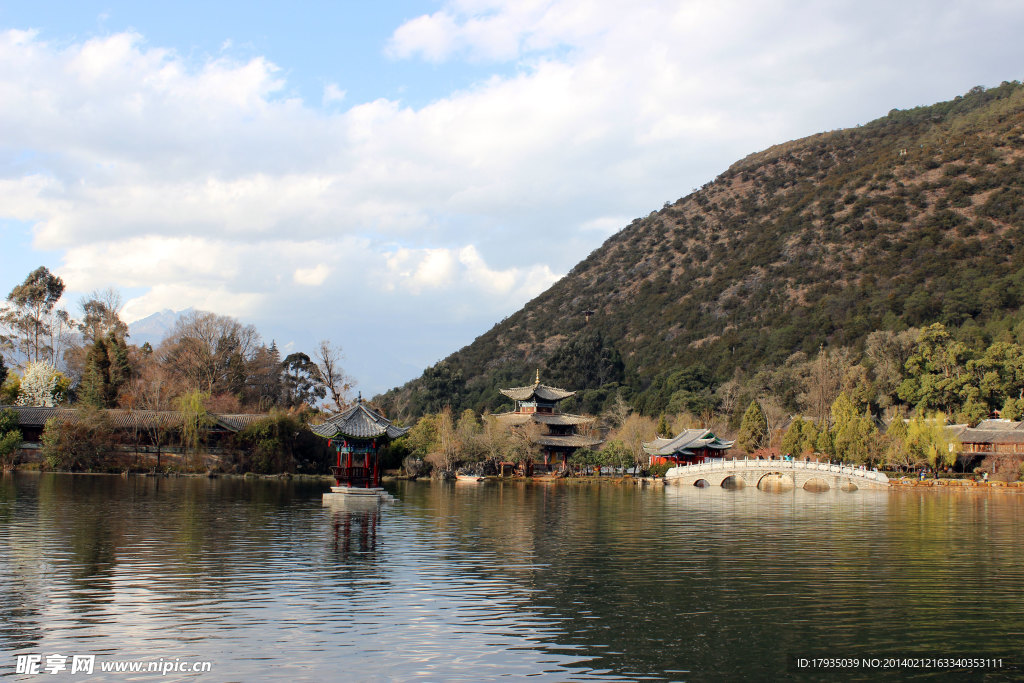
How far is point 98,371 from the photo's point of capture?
222ft

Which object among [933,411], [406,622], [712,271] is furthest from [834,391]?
[406,622]

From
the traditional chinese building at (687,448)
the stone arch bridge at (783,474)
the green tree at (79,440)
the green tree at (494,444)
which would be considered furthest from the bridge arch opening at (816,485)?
the green tree at (79,440)

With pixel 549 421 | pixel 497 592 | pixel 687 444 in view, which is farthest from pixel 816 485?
pixel 497 592

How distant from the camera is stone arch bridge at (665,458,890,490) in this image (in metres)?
55.7

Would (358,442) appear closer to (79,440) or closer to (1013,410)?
(79,440)

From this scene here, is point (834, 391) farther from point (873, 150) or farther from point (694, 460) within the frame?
point (873, 150)

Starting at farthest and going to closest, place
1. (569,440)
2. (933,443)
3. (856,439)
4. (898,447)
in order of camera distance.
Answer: (569,440) → (856,439) → (898,447) → (933,443)

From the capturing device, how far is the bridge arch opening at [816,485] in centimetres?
5799

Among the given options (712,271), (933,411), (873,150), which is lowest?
(933,411)

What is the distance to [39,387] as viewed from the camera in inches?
2751

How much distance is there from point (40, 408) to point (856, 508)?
55451 millimetres

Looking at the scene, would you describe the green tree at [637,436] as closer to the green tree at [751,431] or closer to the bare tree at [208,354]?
the green tree at [751,431]

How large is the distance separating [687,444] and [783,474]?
12.2 m

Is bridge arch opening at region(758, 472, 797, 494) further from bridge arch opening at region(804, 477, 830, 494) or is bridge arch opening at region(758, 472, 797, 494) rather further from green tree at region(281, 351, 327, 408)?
green tree at region(281, 351, 327, 408)
